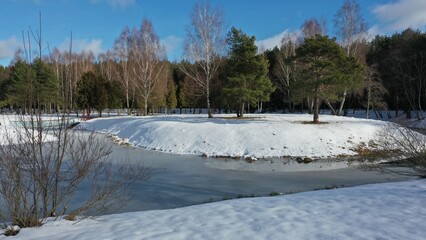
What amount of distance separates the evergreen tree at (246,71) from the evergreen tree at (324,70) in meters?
4.05

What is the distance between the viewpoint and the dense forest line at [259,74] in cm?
2094

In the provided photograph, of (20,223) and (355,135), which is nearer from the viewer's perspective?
(20,223)

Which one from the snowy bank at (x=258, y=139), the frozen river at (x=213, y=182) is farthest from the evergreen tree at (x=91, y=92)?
the frozen river at (x=213, y=182)

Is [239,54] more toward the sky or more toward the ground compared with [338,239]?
more toward the sky

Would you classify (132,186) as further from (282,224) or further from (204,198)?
(282,224)

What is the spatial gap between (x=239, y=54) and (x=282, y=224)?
21868mm

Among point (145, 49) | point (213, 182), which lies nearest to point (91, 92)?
point (145, 49)

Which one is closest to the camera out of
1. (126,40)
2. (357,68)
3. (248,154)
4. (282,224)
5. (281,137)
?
(282,224)

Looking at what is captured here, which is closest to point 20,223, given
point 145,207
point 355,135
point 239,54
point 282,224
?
point 145,207

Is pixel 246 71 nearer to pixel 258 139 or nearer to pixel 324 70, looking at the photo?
pixel 324 70

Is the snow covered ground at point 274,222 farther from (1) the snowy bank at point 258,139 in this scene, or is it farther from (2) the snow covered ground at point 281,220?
(1) the snowy bank at point 258,139

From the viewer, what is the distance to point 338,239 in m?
4.37

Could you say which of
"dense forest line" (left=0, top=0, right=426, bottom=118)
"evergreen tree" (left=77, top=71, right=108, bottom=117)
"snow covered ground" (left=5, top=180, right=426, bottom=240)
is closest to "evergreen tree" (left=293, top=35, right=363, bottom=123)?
"dense forest line" (left=0, top=0, right=426, bottom=118)

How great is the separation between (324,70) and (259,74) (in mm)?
5810
